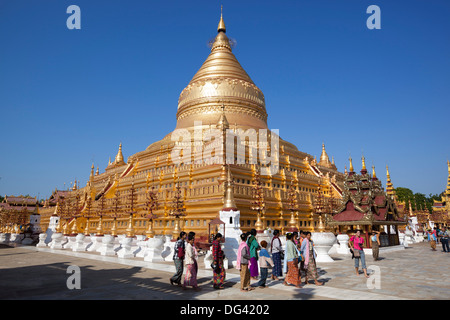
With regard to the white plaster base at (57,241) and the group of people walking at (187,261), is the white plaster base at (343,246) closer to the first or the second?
the group of people walking at (187,261)

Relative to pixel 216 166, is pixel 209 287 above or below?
below

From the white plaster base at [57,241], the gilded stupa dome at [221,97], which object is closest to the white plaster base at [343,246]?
the gilded stupa dome at [221,97]

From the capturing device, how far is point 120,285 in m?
9.39

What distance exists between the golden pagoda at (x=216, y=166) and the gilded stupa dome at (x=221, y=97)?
0.12 metres

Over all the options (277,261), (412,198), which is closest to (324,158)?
(277,261)

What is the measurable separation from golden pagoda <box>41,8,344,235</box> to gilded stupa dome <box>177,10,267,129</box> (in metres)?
0.12

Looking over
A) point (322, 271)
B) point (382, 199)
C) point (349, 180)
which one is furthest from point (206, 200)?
point (322, 271)

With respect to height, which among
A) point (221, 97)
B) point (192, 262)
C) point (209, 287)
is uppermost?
point (221, 97)

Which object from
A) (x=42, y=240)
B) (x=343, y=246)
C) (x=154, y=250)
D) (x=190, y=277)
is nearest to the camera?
(x=190, y=277)

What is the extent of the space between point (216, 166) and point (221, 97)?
54.5 feet

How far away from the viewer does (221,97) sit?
42.8 metres

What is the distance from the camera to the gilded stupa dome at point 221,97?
42.1 m

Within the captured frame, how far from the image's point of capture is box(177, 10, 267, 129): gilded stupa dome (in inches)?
1659

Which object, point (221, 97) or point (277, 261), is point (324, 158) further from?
point (277, 261)
